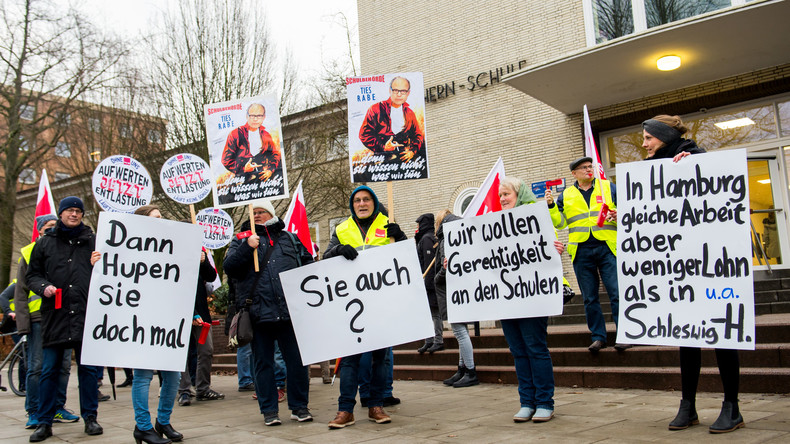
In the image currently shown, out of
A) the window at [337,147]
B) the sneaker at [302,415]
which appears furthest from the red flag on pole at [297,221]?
the window at [337,147]

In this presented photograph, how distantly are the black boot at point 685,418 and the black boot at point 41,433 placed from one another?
5.38m

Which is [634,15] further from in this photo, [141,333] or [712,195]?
[141,333]

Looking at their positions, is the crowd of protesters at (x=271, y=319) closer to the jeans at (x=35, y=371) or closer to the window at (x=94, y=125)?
the jeans at (x=35, y=371)

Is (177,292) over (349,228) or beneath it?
beneath

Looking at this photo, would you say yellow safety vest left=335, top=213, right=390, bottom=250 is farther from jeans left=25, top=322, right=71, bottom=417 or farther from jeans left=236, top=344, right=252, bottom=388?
jeans left=236, top=344, right=252, bottom=388

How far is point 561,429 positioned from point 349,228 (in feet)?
8.34

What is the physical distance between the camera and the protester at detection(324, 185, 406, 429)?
5.59 m

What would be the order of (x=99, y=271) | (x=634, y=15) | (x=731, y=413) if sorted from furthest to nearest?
(x=634, y=15) < (x=99, y=271) < (x=731, y=413)

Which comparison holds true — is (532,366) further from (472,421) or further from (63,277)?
(63,277)

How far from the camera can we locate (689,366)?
4668 mm

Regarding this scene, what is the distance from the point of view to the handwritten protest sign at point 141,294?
519 centimetres

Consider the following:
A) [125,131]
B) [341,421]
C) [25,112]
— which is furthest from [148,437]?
[25,112]

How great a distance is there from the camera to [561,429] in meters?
4.91

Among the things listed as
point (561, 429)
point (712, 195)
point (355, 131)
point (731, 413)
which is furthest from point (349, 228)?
point (731, 413)
